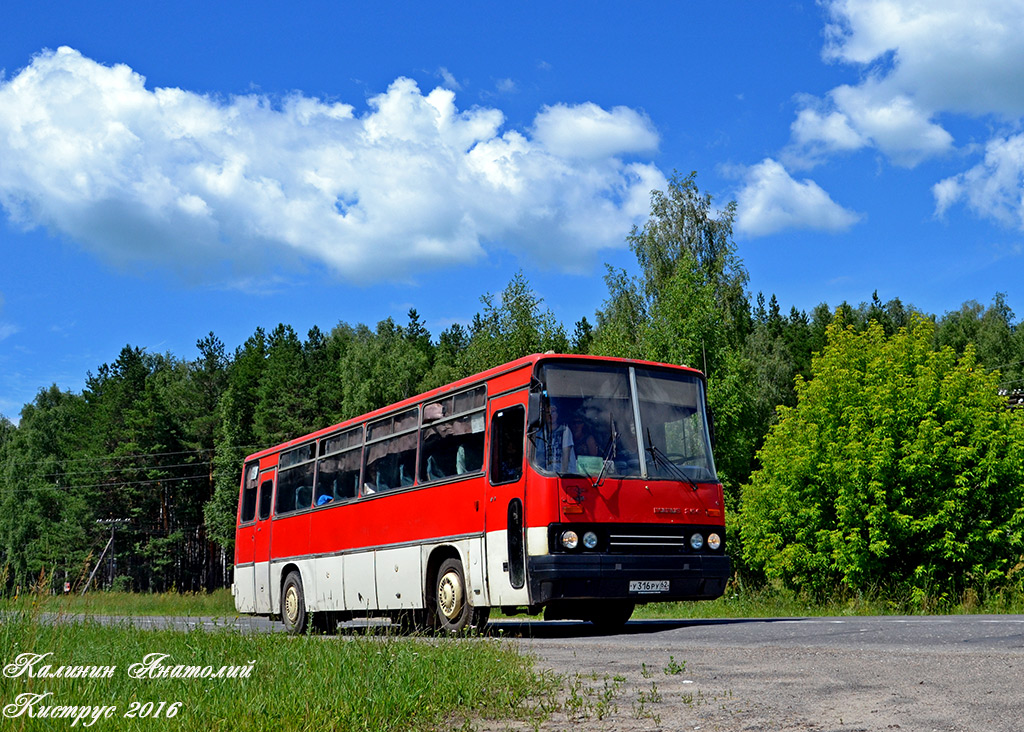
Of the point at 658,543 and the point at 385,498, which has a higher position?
the point at 385,498

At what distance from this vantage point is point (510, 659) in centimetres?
859

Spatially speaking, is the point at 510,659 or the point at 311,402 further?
the point at 311,402

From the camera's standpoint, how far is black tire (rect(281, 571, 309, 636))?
18469mm

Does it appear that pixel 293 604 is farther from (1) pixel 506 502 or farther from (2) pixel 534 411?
(2) pixel 534 411

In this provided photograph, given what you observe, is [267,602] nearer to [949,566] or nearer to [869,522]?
[869,522]

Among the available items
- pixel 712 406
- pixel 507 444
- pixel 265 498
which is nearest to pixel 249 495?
A: pixel 265 498

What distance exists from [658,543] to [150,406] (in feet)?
222

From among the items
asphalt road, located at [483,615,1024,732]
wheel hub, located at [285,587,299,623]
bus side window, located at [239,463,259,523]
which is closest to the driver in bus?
asphalt road, located at [483,615,1024,732]

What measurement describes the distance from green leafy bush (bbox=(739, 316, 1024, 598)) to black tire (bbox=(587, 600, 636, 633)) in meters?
14.4

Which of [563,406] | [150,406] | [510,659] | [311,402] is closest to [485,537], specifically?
[563,406]

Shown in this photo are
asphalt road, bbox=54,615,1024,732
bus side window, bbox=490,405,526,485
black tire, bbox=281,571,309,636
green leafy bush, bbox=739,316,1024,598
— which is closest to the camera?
asphalt road, bbox=54,615,1024,732

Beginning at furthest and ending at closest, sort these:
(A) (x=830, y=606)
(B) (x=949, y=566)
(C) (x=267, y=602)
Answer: (B) (x=949, y=566), (A) (x=830, y=606), (C) (x=267, y=602)

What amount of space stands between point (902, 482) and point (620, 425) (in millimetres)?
17651

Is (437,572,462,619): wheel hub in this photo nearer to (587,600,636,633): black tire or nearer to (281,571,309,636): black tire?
(587,600,636,633): black tire
